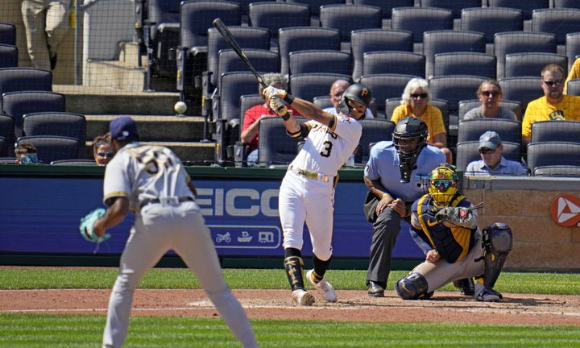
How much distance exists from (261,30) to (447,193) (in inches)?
237

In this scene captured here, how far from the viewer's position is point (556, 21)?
15.3 meters

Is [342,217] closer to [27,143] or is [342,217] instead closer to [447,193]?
[447,193]

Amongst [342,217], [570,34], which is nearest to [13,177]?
[342,217]

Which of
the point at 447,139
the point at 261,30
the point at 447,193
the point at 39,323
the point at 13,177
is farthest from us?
the point at 261,30

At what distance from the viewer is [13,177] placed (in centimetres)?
1147

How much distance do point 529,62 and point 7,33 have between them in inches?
270

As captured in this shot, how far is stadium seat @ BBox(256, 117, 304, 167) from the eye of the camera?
39.7ft

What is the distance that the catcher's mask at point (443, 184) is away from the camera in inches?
355

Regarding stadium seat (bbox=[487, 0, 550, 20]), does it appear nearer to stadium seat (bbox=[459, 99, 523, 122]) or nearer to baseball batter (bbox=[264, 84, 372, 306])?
stadium seat (bbox=[459, 99, 523, 122])

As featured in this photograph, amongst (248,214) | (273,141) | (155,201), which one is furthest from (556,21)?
Answer: (155,201)

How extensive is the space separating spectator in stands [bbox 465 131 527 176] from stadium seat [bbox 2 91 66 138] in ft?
16.5

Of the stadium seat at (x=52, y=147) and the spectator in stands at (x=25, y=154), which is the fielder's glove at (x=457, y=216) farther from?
the stadium seat at (x=52, y=147)

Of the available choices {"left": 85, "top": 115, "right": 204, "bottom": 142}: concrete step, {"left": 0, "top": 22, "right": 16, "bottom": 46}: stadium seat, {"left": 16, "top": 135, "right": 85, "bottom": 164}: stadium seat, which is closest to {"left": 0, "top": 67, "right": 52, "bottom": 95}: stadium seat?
{"left": 85, "top": 115, "right": 204, "bottom": 142}: concrete step

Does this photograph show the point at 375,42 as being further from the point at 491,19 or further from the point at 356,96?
the point at 356,96
